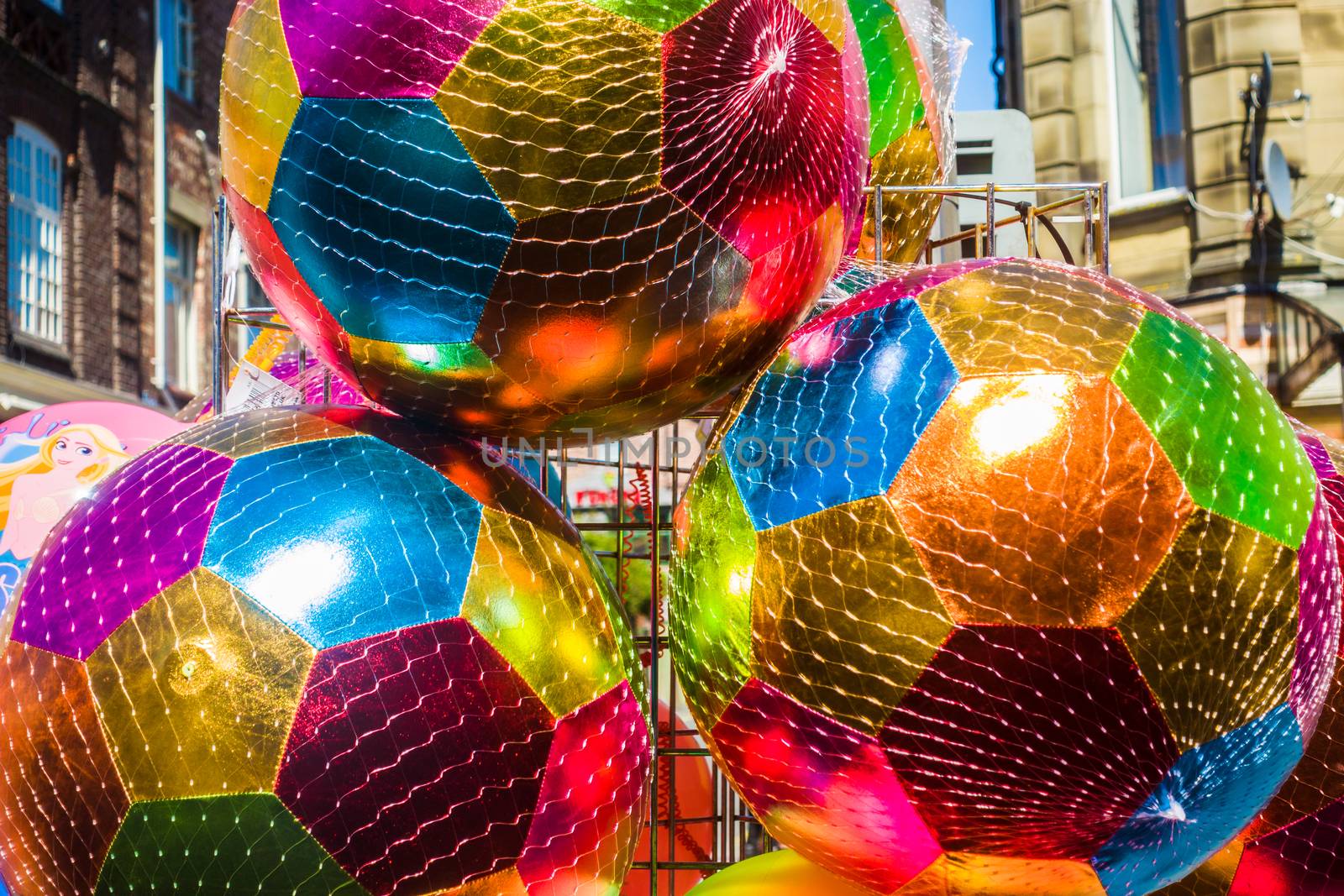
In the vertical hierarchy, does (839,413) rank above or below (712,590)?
above

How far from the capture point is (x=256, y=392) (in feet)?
7.80

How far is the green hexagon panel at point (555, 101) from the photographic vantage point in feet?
4.68

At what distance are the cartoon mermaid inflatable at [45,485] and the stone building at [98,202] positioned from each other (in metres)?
7.48

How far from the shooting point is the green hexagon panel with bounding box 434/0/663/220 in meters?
1.43

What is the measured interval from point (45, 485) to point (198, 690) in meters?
1.40

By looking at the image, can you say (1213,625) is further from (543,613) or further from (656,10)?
(656,10)

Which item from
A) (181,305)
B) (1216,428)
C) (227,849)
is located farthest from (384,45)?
(181,305)

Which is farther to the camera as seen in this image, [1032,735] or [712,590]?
[712,590]

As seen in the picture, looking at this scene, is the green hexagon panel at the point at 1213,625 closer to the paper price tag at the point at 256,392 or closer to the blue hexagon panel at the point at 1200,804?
the blue hexagon panel at the point at 1200,804

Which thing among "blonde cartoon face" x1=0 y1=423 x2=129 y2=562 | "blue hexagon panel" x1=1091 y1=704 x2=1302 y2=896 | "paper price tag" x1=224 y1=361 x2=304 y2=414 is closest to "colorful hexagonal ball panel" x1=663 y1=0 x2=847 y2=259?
"blue hexagon panel" x1=1091 y1=704 x2=1302 y2=896

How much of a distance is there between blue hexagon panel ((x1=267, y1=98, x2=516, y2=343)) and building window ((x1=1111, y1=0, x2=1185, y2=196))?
10877 mm

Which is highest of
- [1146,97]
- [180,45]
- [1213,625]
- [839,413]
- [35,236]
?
[180,45]

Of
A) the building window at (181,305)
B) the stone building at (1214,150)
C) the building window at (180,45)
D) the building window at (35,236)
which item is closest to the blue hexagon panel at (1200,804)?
the stone building at (1214,150)

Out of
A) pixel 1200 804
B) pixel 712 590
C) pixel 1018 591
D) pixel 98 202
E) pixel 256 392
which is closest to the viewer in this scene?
pixel 1018 591
